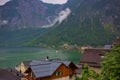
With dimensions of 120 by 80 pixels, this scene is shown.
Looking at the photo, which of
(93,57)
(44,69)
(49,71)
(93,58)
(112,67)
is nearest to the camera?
(112,67)

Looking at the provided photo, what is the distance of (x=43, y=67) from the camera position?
37250 mm

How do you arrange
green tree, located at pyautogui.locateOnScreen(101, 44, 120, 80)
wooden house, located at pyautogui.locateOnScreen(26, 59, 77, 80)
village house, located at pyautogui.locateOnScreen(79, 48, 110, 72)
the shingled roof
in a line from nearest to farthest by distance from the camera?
green tree, located at pyautogui.locateOnScreen(101, 44, 120, 80)
wooden house, located at pyautogui.locateOnScreen(26, 59, 77, 80)
village house, located at pyautogui.locateOnScreen(79, 48, 110, 72)
the shingled roof

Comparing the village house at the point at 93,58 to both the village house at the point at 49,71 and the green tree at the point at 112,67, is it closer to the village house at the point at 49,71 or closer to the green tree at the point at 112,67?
the village house at the point at 49,71

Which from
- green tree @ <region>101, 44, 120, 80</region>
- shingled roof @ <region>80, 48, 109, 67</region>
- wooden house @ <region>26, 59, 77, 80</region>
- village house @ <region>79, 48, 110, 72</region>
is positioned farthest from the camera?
shingled roof @ <region>80, 48, 109, 67</region>

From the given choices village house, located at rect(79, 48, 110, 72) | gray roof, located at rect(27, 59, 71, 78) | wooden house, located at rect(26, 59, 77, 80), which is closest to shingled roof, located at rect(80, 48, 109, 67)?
village house, located at rect(79, 48, 110, 72)

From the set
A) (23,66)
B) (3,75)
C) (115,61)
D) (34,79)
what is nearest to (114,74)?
(115,61)

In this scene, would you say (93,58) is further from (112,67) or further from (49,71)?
(112,67)

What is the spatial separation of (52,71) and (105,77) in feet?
70.4

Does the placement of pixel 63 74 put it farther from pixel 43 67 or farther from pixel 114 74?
pixel 114 74

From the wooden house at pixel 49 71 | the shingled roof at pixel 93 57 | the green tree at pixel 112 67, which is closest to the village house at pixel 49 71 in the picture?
the wooden house at pixel 49 71

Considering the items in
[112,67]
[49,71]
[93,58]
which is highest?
[93,58]

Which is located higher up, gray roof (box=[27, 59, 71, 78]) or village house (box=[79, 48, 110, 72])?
village house (box=[79, 48, 110, 72])

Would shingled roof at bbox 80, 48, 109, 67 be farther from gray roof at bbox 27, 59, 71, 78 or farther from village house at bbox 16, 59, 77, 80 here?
gray roof at bbox 27, 59, 71, 78

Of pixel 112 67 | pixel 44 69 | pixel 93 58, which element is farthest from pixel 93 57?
pixel 112 67
